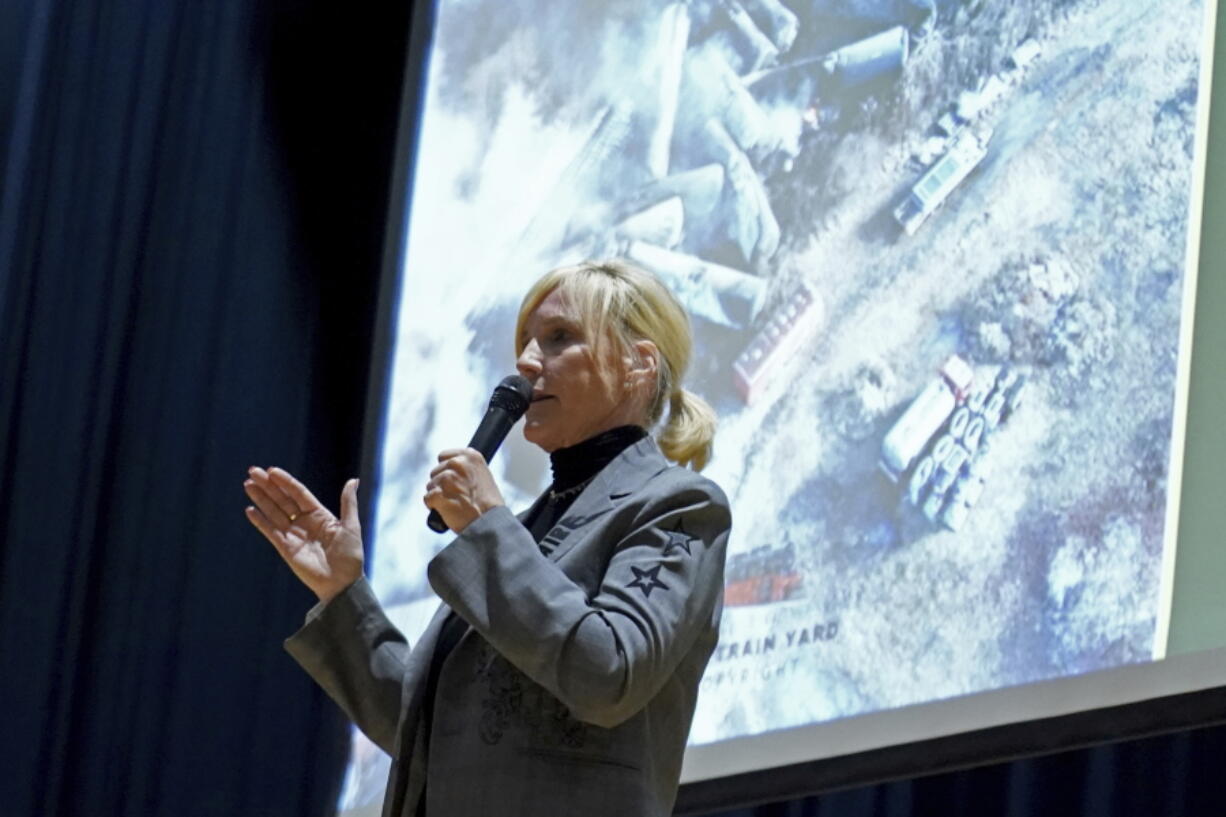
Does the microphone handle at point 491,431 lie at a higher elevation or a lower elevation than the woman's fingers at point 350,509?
higher

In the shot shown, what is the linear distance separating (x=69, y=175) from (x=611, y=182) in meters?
1.28

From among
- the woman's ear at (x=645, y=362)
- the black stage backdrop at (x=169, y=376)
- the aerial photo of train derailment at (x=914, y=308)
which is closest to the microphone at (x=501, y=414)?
the woman's ear at (x=645, y=362)

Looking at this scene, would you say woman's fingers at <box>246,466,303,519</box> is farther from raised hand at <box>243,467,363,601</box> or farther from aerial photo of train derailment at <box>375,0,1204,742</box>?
aerial photo of train derailment at <box>375,0,1204,742</box>

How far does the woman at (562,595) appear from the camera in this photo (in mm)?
1604

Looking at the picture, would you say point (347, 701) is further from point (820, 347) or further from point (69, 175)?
point (69, 175)

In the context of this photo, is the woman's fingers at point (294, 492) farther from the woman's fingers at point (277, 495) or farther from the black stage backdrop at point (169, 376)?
the black stage backdrop at point (169, 376)

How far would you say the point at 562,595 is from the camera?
1606 mm

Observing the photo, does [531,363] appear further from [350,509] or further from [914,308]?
[914,308]

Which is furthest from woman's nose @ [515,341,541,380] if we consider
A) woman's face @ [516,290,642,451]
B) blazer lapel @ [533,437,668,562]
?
blazer lapel @ [533,437,668,562]

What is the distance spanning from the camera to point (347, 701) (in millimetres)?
1899

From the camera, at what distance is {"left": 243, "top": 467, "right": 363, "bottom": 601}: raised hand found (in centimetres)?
191

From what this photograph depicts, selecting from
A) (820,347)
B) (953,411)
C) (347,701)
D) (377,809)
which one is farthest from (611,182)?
(347,701)

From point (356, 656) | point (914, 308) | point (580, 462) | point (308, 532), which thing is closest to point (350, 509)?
point (308, 532)

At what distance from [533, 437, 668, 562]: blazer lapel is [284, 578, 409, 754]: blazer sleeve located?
215 mm
